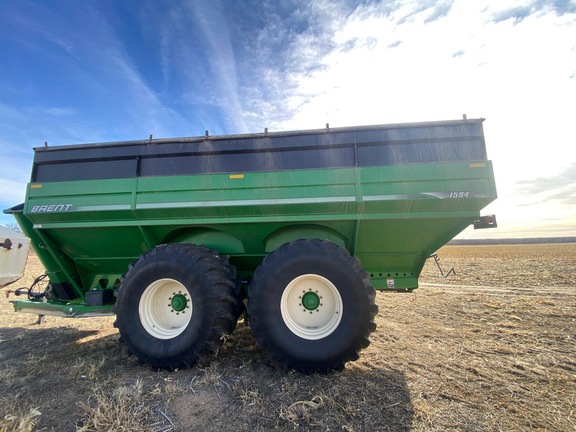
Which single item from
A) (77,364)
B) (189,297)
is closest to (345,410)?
(189,297)

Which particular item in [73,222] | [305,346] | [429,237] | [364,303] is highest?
[73,222]

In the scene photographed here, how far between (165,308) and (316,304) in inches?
73.5

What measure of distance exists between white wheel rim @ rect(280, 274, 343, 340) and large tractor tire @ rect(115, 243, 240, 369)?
63 cm

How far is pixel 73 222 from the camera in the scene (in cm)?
419

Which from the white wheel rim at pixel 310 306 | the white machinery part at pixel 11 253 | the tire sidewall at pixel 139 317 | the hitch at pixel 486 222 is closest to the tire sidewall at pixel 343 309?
the white wheel rim at pixel 310 306

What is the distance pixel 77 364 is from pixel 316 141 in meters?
3.85

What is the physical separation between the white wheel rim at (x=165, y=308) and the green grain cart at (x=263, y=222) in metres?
0.02

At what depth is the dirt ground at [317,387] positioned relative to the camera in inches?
97.6

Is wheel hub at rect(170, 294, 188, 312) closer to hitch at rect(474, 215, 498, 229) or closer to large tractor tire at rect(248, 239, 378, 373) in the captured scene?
large tractor tire at rect(248, 239, 378, 373)

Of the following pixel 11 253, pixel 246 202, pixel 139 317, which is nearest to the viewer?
pixel 139 317

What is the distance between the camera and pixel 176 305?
12.3 feet

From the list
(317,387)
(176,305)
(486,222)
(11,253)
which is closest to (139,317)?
(176,305)

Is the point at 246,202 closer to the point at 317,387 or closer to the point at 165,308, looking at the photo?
the point at 165,308

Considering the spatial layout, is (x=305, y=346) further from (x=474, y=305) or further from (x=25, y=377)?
(x=474, y=305)
